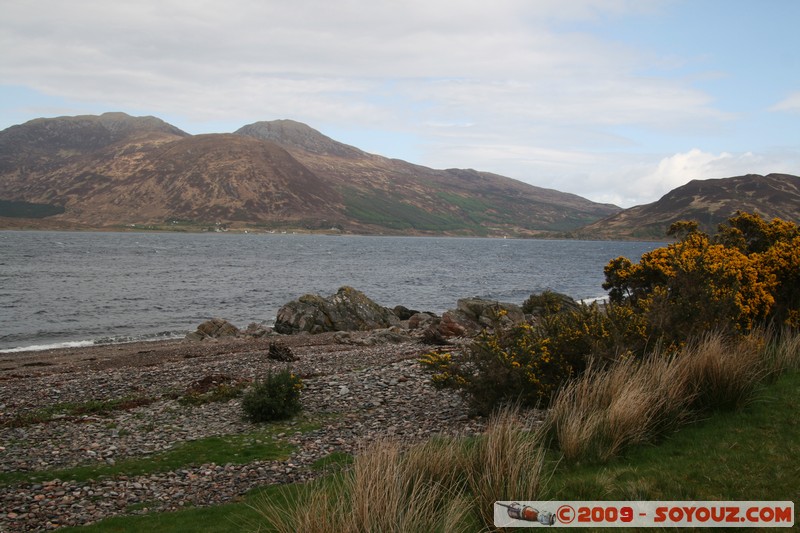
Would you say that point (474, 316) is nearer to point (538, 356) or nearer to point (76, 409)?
point (538, 356)

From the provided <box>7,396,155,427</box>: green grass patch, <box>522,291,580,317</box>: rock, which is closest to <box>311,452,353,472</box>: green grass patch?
<box>7,396,155,427</box>: green grass patch

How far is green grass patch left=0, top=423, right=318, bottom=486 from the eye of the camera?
1108 cm

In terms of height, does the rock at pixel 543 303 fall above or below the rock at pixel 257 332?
above

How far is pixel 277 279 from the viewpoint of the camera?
8100 cm

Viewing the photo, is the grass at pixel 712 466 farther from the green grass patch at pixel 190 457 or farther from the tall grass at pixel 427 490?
the green grass patch at pixel 190 457

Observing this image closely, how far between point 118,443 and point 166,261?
3922 inches

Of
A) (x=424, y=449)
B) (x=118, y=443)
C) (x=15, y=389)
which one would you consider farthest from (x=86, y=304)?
(x=424, y=449)

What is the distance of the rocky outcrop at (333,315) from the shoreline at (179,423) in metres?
10.2

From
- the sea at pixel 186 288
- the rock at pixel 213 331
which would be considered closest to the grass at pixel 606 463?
the rock at pixel 213 331

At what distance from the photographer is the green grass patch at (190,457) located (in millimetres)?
11078

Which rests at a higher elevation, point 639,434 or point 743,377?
point 743,377

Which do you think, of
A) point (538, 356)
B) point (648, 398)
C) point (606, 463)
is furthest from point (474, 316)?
point (606, 463)

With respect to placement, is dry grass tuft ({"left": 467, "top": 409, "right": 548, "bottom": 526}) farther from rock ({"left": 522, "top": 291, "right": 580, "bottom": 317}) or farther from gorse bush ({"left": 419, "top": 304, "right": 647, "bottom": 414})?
rock ({"left": 522, "top": 291, "right": 580, "bottom": 317})

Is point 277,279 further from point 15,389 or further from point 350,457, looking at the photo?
point 350,457
